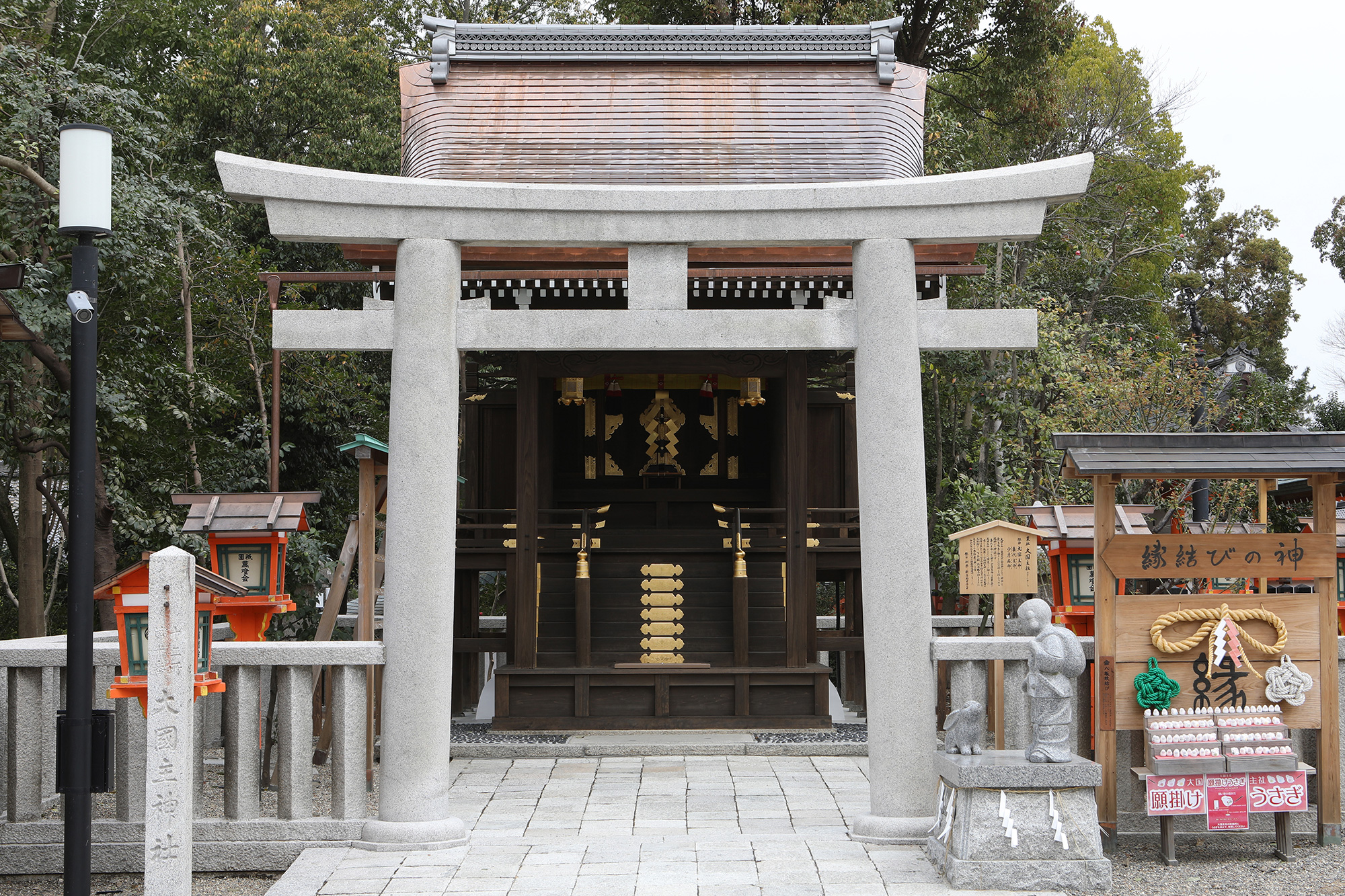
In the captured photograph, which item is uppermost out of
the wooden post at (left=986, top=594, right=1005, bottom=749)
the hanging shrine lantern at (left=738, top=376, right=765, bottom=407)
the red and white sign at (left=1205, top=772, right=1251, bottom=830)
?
the hanging shrine lantern at (left=738, top=376, right=765, bottom=407)

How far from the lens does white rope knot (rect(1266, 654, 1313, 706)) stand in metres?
6.40

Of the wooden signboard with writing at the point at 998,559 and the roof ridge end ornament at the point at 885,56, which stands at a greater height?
the roof ridge end ornament at the point at 885,56

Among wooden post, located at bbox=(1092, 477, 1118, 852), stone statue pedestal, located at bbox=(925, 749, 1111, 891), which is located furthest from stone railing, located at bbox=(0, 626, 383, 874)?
wooden post, located at bbox=(1092, 477, 1118, 852)

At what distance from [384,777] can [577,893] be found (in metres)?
1.56

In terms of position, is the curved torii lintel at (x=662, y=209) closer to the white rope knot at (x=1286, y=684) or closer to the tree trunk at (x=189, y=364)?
the white rope knot at (x=1286, y=684)

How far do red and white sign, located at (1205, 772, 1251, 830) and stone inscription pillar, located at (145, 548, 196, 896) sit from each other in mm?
5565

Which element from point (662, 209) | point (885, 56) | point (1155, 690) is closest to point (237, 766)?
point (662, 209)

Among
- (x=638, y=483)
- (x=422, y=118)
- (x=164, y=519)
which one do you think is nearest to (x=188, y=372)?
(x=164, y=519)

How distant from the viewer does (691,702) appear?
33.2ft

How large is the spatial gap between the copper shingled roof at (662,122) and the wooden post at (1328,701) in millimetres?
4837

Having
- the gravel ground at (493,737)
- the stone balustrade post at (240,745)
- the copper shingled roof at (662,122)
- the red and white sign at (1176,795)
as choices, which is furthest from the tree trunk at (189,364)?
the red and white sign at (1176,795)

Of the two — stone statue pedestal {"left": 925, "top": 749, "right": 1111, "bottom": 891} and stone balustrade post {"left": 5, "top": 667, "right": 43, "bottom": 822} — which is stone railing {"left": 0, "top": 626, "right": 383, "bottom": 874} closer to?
stone balustrade post {"left": 5, "top": 667, "right": 43, "bottom": 822}

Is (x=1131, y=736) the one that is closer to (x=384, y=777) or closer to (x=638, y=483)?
(x=384, y=777)

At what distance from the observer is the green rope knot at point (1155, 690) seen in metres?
6.30
